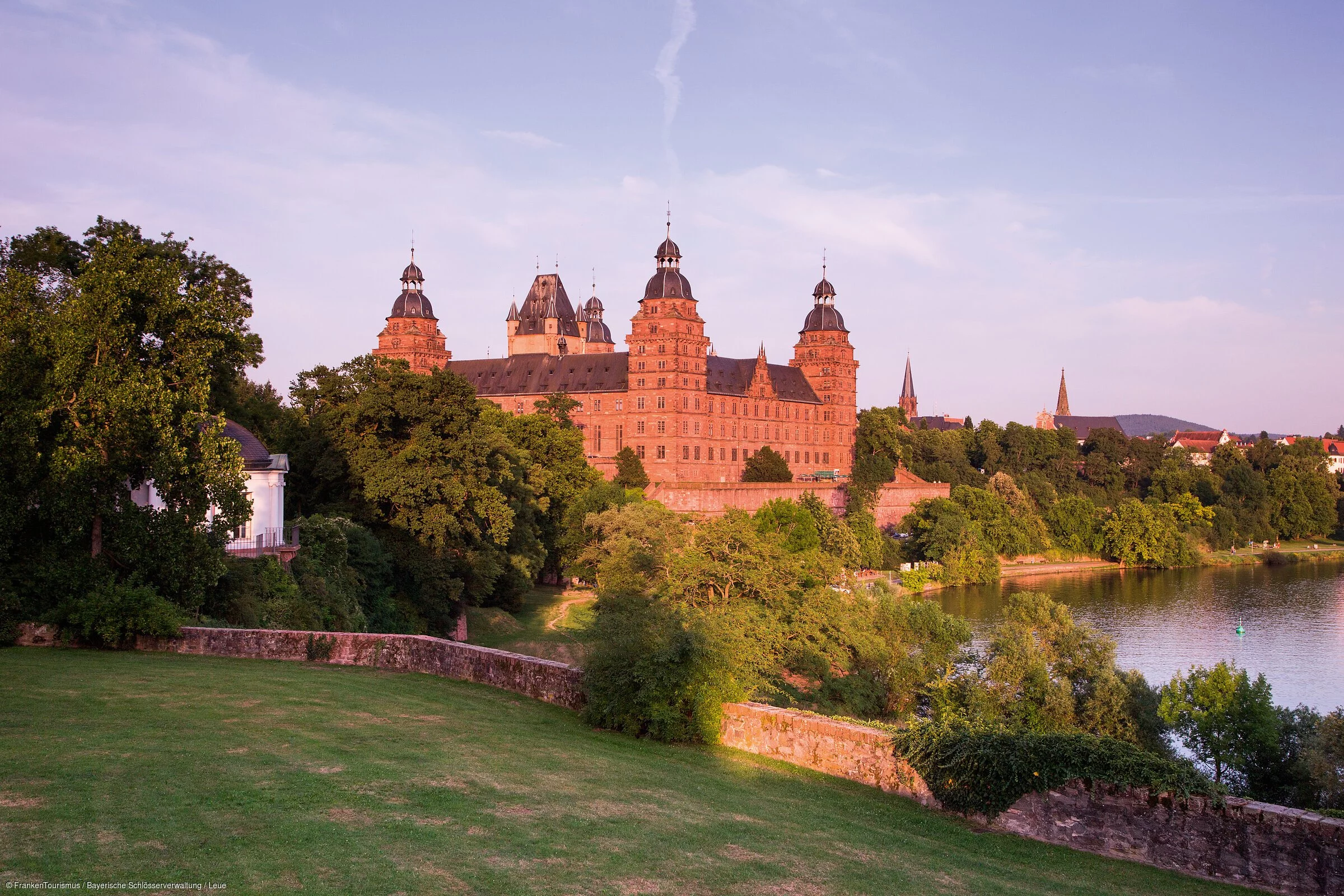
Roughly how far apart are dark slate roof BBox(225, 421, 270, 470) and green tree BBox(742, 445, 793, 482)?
2265 inches

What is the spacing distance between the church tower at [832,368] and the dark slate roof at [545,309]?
27234 millimetres

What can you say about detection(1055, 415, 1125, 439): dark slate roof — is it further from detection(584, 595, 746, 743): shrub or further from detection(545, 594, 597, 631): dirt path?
detection(584, 595, 746, 743): shrub

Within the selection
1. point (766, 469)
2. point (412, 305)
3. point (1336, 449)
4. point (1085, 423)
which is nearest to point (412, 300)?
point (412, 305)

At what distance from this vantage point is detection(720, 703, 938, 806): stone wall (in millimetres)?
13719

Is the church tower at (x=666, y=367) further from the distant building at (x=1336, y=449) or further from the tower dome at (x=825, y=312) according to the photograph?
the distant building at (x=1336, y=449)

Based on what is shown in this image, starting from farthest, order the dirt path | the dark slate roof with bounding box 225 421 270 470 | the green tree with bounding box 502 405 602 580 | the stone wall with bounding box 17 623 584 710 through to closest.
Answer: the green tree with bounding box 502 405 602 580 < the dirt path < the dark slate roof with bounding box 225 421 270 470 < the stone wall with bounding box 17 623 584 710

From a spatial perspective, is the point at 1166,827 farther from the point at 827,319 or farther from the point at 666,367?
the point at 827,319

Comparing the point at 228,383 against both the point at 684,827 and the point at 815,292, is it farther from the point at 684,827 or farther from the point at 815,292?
the point at 815,292

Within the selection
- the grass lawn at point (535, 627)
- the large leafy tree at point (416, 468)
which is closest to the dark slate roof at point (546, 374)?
the grass lawn at point (535, 627)

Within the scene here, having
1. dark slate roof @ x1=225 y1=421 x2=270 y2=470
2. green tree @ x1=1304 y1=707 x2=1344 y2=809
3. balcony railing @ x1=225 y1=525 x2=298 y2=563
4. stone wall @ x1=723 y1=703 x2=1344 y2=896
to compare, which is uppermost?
dark slate roof @ x1=225 y1=421 x2=270 y2=470

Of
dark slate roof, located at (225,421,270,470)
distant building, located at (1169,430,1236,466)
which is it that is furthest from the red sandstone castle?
distant building, located at (1169,430,1236,466)

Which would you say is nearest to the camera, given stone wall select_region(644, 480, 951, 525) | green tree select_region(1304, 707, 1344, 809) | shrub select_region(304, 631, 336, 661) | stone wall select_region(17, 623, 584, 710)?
stone wall select_region(17, 623, 584, 710)

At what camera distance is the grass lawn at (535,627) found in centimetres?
3681

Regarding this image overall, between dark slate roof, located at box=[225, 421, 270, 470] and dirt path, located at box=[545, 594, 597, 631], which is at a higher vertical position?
dark slate roof, located at box=[225, 421, 270, 470]
